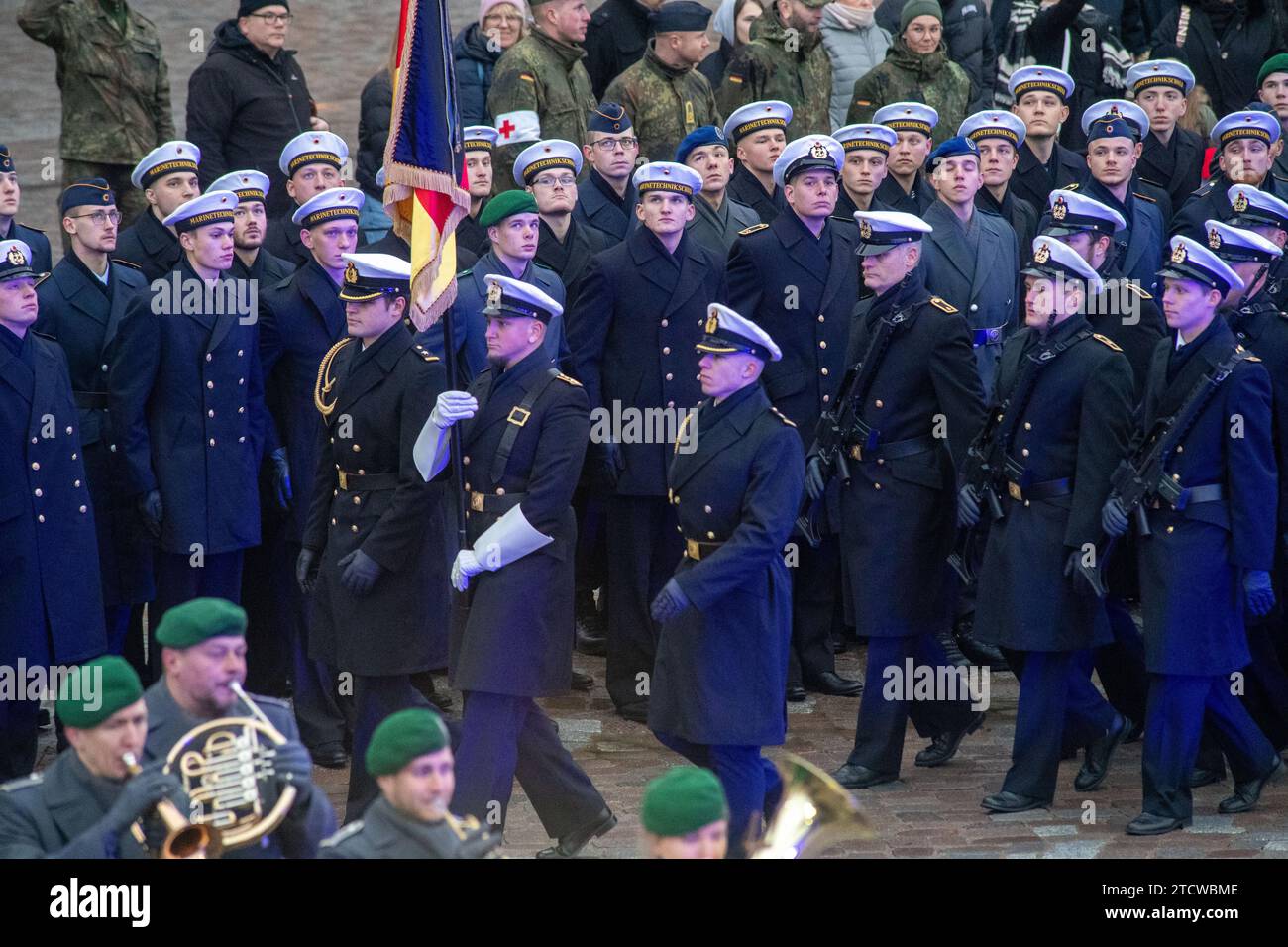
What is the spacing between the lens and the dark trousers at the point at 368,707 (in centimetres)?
814

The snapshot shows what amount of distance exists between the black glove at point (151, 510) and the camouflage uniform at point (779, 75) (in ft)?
15.8

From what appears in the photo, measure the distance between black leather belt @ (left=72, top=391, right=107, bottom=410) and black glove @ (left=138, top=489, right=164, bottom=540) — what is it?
498 millimetres

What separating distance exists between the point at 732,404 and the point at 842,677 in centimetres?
303

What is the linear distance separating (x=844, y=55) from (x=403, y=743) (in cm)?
876

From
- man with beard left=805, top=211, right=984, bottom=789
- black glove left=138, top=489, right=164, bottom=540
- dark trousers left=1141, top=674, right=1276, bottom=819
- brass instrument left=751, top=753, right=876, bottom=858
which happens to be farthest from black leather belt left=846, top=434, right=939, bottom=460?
black glove left=138, top=489, right=164, bottom=540

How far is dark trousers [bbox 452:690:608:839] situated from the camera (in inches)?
303

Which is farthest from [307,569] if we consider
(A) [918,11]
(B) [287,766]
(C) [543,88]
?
(A) [918,11]

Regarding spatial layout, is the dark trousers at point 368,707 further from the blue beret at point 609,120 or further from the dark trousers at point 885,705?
the blue beret at point 609,120

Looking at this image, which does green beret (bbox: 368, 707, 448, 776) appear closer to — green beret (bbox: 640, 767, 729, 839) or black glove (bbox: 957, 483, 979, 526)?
green beret (bbox: 640, 767, 729, 839)

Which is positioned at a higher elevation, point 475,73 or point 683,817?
point 475,73

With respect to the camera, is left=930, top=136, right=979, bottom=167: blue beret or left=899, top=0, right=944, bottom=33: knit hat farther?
left=899, top=0, right=944, bottom=33: knit hat

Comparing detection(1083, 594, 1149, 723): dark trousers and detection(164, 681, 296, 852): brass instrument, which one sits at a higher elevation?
detection(164, 681, 296, 852): brass instrument

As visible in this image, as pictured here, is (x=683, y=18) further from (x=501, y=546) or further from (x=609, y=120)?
(x=501, y=546)

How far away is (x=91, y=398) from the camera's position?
369 inches
